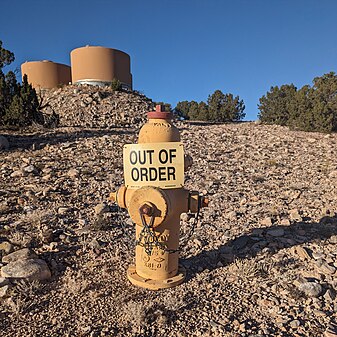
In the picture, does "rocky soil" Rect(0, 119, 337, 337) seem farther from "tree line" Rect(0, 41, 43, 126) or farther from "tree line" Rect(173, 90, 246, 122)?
"tree line" Rect(173, 90, 246, 122)

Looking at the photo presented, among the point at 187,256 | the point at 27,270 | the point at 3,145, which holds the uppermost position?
the point at 3,145

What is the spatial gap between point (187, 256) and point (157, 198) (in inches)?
50.7

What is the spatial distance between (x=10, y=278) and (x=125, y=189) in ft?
4.83

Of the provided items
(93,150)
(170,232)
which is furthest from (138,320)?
(93,150)

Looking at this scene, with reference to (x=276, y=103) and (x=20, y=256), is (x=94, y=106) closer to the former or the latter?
(x=276, y=103)

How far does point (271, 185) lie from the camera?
20.3 feet

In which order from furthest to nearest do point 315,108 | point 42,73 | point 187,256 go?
point 42,73
point 315,108
point 187,256

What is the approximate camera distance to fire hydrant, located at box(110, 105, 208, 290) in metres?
2.82

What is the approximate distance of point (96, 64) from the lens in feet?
66.7

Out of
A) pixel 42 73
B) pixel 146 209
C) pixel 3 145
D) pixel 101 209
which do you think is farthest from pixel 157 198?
pixel 42 73

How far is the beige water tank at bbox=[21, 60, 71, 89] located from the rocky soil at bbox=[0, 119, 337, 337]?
16.4 meters

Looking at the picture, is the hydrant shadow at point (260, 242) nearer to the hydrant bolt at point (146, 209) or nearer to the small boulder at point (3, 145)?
the hydrant bolt at point (146, 209)

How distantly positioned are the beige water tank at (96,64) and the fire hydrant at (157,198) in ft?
62.3

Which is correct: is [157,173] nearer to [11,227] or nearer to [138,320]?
[138,320]
